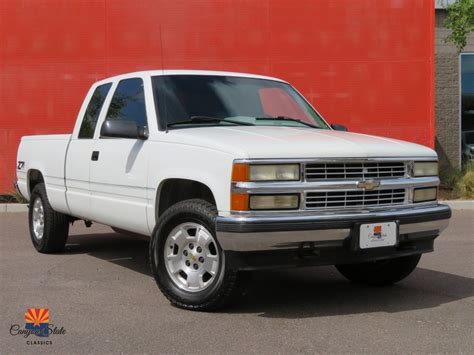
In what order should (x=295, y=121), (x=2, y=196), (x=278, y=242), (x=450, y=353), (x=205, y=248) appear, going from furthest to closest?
1. (x=2, y=196)
2. (x=295, y=121)
3. (x=205, y=248)
4. (x=278, y=242)
5. (x=450, y=353)

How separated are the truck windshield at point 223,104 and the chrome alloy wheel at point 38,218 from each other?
276 centimetres

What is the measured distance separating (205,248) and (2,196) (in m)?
9.41

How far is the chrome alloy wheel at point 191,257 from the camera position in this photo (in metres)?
4.71

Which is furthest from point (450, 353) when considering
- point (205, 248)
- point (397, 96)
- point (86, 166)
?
point (397, 96)

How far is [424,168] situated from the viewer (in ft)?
16.9

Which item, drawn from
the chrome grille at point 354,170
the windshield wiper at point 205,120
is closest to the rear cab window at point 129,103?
the windshield wiper at point 205,120

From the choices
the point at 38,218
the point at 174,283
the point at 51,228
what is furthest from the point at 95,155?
the point at 38,218

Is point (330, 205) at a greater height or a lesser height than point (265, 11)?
lesser

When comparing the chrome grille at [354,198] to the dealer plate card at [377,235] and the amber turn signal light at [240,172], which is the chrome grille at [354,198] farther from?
the amber turn signal light at [240,172]

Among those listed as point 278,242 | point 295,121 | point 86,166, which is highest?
point 295,121

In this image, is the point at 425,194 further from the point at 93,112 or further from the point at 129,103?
the point at 93,112

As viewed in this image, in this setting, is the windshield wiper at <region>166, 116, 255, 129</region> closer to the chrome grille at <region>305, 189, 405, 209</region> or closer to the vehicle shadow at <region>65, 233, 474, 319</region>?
the chrome grille at <region>305, 189, 405, 209</region>

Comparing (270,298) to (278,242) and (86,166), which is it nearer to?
(278,242)

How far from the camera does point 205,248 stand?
4723mm
